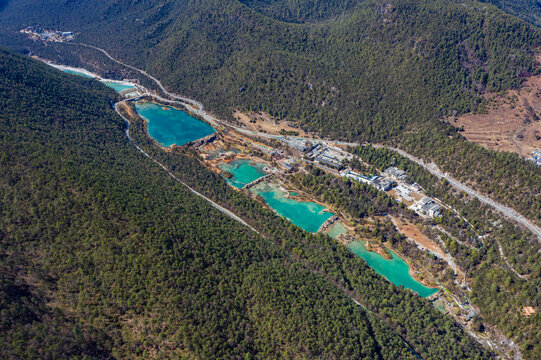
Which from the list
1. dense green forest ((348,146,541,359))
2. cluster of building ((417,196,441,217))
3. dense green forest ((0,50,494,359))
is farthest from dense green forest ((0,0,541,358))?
cluster of building ((417,196,441,217))

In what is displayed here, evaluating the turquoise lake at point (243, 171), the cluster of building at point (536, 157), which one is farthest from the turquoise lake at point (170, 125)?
the cluster of building at point (536, 157)

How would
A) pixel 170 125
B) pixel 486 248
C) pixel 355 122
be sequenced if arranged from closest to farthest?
1. pixel 486 248
2. pixel 355 122
3. pixel 170 125

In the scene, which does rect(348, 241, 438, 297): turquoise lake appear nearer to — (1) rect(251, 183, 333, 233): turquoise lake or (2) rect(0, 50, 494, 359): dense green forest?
(2) rect(0, 50, 494, 359): dense green forest

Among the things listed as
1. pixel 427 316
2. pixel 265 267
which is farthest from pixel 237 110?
pixel 427 316

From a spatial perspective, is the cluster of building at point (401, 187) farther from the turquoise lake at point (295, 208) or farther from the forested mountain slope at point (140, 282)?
the forested mountain slope at point (140, 282)

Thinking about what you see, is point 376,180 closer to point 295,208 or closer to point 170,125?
point 295,208

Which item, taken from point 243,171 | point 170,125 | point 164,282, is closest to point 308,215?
point 243,171
